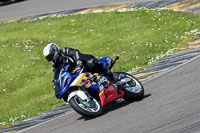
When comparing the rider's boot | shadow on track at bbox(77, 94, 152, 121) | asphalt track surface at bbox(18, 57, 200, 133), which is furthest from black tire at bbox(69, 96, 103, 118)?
Result: the rider's boot

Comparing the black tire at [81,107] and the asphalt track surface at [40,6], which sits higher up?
the black tire at [81,107]

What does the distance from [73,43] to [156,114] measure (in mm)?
11766

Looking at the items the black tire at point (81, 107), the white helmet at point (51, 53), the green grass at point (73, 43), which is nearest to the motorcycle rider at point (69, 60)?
the white helmet at point (51, 53)

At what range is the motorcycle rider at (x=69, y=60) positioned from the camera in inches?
369

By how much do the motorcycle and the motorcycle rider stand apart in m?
0.14

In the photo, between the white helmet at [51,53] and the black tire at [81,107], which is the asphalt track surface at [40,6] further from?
the black tire at [81,107]

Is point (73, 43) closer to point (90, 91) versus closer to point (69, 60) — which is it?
point (69, 60)

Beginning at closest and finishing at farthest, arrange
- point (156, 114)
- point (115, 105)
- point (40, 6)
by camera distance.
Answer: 1. point (156, 114)
2. point (115, 105)
3. point (40, 6)

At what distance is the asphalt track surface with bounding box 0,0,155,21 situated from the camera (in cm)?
2427

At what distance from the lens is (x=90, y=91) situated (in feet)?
31.4

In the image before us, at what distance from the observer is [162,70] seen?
40.1 ft

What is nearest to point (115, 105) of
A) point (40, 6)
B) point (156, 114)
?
point (156, 114)

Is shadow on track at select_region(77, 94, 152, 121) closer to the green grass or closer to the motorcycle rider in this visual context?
the motorcycle rider

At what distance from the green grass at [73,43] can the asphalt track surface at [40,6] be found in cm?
140
